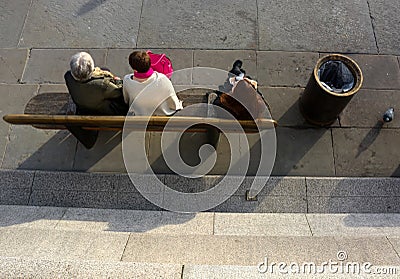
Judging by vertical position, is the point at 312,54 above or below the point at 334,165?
above

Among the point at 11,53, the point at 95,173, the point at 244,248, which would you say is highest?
the point at 11,53

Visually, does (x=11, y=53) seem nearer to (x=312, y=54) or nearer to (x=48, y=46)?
(x=48, y=46)

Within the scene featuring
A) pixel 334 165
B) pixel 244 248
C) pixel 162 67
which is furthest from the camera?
pixel 334 165

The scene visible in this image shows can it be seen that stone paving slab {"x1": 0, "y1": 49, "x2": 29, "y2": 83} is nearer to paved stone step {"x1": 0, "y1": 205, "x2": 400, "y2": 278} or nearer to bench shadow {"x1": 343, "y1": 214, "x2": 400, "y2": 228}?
paved stone step {"x1": 0, "y1": 205, "x2": 400, "y2": 278}

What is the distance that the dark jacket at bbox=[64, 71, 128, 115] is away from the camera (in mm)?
3598

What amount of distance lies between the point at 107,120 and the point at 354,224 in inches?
110

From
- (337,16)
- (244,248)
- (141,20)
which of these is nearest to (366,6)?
(337,16)

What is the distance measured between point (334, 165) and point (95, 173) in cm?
291

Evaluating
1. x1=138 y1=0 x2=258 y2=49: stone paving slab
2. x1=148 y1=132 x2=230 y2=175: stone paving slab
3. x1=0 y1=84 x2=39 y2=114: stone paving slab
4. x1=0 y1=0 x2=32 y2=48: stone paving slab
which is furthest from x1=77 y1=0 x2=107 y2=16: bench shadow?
x1=148 y1=132 x2=230 y2=175: stone paving slab

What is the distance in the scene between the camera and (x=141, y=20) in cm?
541

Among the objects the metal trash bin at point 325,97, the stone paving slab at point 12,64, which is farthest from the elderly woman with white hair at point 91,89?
the metal trash bin at point 325,97

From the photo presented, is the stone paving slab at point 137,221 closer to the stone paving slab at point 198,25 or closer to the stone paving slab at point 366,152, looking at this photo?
the stone paving slab at point 366,152

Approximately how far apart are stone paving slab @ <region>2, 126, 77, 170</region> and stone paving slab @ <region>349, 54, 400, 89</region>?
3960 millimetres

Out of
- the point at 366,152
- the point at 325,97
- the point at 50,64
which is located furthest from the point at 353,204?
the point at 50,64
